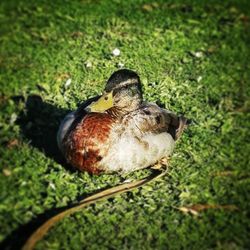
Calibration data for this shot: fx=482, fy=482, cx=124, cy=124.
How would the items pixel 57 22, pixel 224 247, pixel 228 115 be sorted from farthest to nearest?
pixel 57 22, pixel 228 115, pixel 224 247

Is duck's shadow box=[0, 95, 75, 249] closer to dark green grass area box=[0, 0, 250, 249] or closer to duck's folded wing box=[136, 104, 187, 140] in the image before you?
dark green grass area box=[0, 0, 250, 249]

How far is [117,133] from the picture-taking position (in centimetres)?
473

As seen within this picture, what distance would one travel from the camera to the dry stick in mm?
4120

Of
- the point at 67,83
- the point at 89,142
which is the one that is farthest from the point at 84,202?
the point at 67,83

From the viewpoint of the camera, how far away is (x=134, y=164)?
4.84 m

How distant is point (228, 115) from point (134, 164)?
1.96 m

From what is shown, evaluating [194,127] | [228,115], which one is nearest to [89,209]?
[194,127]

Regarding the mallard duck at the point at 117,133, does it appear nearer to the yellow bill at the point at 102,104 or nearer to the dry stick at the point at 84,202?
the yellow bill at the point at 102,104

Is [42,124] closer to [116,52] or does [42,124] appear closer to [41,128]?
[41,128]

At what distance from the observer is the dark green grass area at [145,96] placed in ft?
14.4

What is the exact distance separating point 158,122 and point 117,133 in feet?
1.91

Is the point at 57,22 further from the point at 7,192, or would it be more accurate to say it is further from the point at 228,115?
the point at 7,192

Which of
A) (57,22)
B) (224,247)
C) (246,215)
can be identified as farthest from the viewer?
(57,22)

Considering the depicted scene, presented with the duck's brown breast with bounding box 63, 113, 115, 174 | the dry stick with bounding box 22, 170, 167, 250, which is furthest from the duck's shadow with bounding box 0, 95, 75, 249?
the duck's brown breast with bounding box 63, 113, 115, 174
